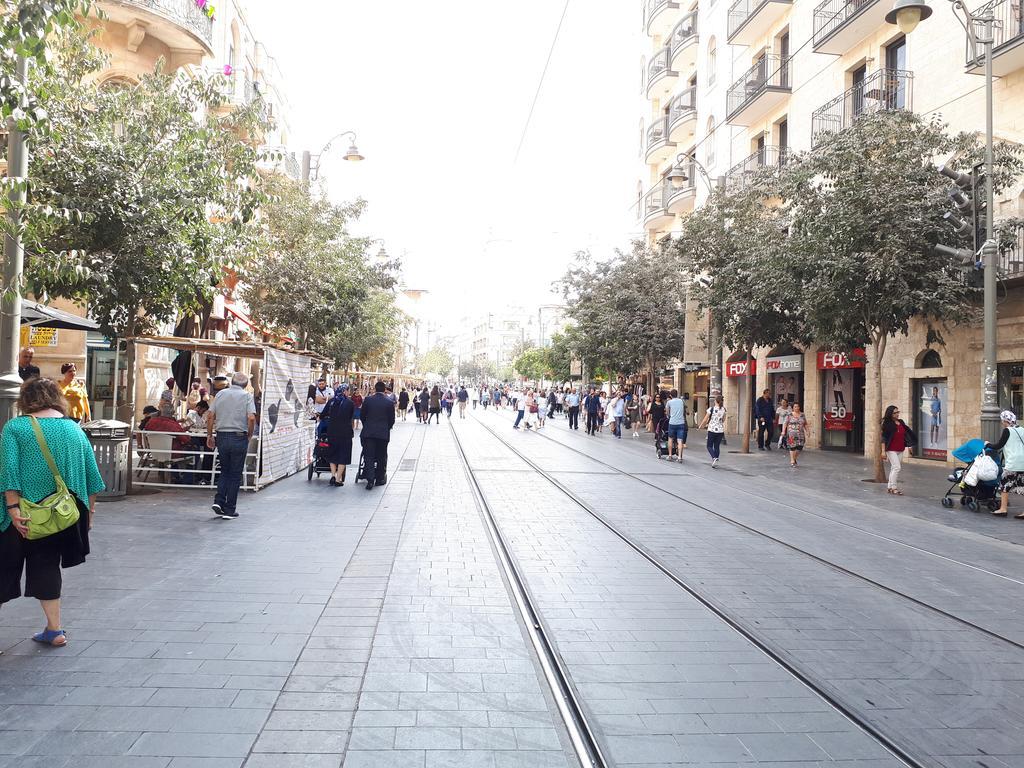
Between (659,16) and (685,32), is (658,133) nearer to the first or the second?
(685,32)

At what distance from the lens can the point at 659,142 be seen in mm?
39531

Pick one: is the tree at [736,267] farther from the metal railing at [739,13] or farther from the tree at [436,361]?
the tree at [436,361]

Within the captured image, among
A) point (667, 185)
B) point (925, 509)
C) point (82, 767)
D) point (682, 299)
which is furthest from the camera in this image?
point (667, 185)

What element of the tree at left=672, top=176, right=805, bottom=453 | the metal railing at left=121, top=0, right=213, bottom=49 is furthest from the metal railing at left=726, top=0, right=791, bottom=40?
the metal railing at left=121, top=0, right=213, bottom=49

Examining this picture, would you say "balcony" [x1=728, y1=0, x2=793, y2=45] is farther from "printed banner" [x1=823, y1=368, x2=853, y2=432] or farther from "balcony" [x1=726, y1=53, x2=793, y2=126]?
"printed banner" [x1=823, y1=368, x2=853, y2=432]

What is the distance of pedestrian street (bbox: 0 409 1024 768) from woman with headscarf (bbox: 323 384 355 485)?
330cm

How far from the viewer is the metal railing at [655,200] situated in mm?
38938

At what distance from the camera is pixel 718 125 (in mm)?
33469

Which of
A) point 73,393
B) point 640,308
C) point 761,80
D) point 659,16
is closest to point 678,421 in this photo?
point 640,308

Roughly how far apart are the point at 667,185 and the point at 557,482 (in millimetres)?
27152

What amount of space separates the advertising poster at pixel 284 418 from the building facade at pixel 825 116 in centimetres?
1133

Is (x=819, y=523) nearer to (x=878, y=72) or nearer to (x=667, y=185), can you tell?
(x=878, y=72)

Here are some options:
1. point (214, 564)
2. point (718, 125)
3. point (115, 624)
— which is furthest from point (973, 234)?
point (718, 125)

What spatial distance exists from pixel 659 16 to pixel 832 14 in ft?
59.9
